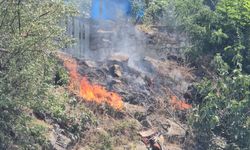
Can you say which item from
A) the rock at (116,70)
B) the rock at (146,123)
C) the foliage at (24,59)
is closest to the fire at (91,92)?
the rock at (146,123)

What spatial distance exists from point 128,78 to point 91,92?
266 cm

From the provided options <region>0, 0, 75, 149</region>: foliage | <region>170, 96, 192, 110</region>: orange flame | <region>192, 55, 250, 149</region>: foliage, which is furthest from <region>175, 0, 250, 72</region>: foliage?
<region>0, 0, 75, 149</region>: foliage

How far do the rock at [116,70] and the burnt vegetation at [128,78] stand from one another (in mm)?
48

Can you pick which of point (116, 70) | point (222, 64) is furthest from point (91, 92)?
point (222, 64)

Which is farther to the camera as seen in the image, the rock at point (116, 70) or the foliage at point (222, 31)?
the foliage at point (222, 31)

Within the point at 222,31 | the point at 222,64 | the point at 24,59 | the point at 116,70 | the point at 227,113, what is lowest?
the point at 227,113

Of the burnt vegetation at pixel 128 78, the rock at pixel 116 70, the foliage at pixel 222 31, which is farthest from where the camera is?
the foliage at pixel 222 31

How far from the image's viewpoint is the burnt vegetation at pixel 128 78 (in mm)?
11398

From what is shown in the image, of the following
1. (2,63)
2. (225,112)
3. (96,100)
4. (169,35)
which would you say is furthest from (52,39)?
(169,35)

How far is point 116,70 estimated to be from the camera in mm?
19141

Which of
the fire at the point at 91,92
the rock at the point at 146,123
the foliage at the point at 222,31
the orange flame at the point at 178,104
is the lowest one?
the rock at the point at 146,123

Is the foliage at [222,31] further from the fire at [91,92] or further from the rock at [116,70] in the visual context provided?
the fire at [91,92]

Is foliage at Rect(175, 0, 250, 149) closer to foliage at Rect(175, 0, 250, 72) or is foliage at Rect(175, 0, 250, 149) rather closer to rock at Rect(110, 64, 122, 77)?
foliage at Rect(175, 0, 250, 72)

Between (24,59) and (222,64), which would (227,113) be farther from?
(24,59)
